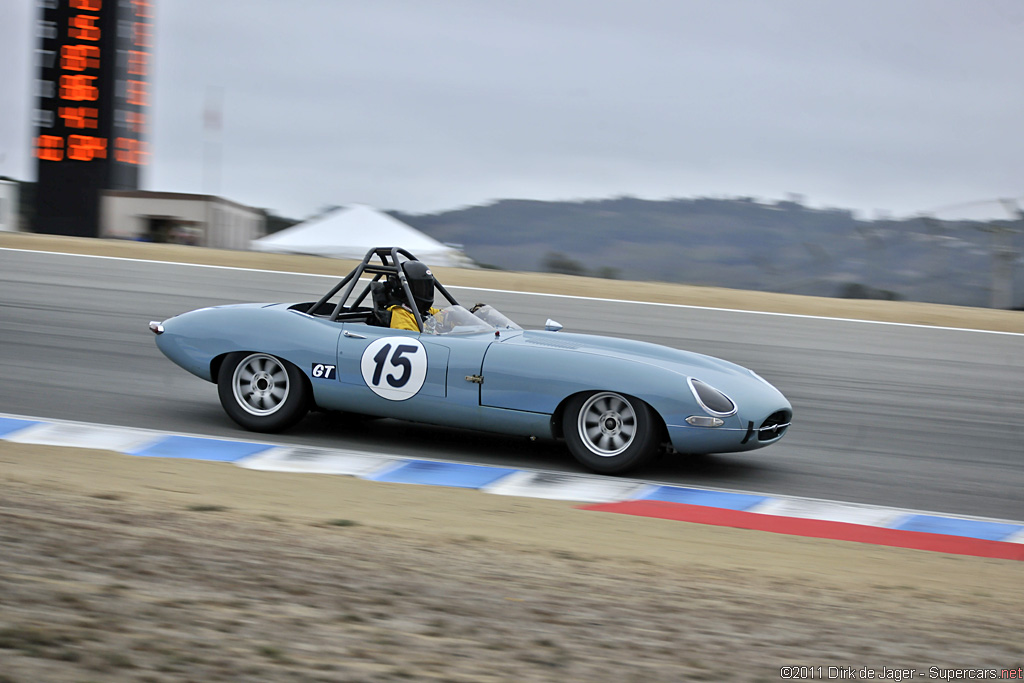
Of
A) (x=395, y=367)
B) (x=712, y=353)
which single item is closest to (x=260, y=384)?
(x=395, y=367)

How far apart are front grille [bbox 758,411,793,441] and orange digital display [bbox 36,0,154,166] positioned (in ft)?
94.8

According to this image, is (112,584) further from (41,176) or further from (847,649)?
(41,176)

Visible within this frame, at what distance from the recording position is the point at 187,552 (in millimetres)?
3711

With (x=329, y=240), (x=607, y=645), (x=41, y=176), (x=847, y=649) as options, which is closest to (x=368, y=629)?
(x=607, y=645)

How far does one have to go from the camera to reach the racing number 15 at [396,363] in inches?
254

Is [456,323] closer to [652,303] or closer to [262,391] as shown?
[262,391]

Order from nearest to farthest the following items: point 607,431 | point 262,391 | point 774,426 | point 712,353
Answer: point 607,431
point 774,426
point 262,391
point 712,353

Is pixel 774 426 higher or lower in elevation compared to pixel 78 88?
A: lower

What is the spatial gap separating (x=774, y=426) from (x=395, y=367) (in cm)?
240

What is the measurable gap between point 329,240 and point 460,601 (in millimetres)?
24611

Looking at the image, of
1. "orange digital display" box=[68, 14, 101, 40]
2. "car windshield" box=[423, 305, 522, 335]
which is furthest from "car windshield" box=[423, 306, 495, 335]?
"orange digital display" box=[68, 14, 101, 40]

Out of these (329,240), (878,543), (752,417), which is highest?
(329,240)

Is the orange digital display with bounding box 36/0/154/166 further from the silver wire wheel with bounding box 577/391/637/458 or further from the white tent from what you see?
the silver wire wheel with bounding box 577/391/637/458

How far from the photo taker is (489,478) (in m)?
5.98
